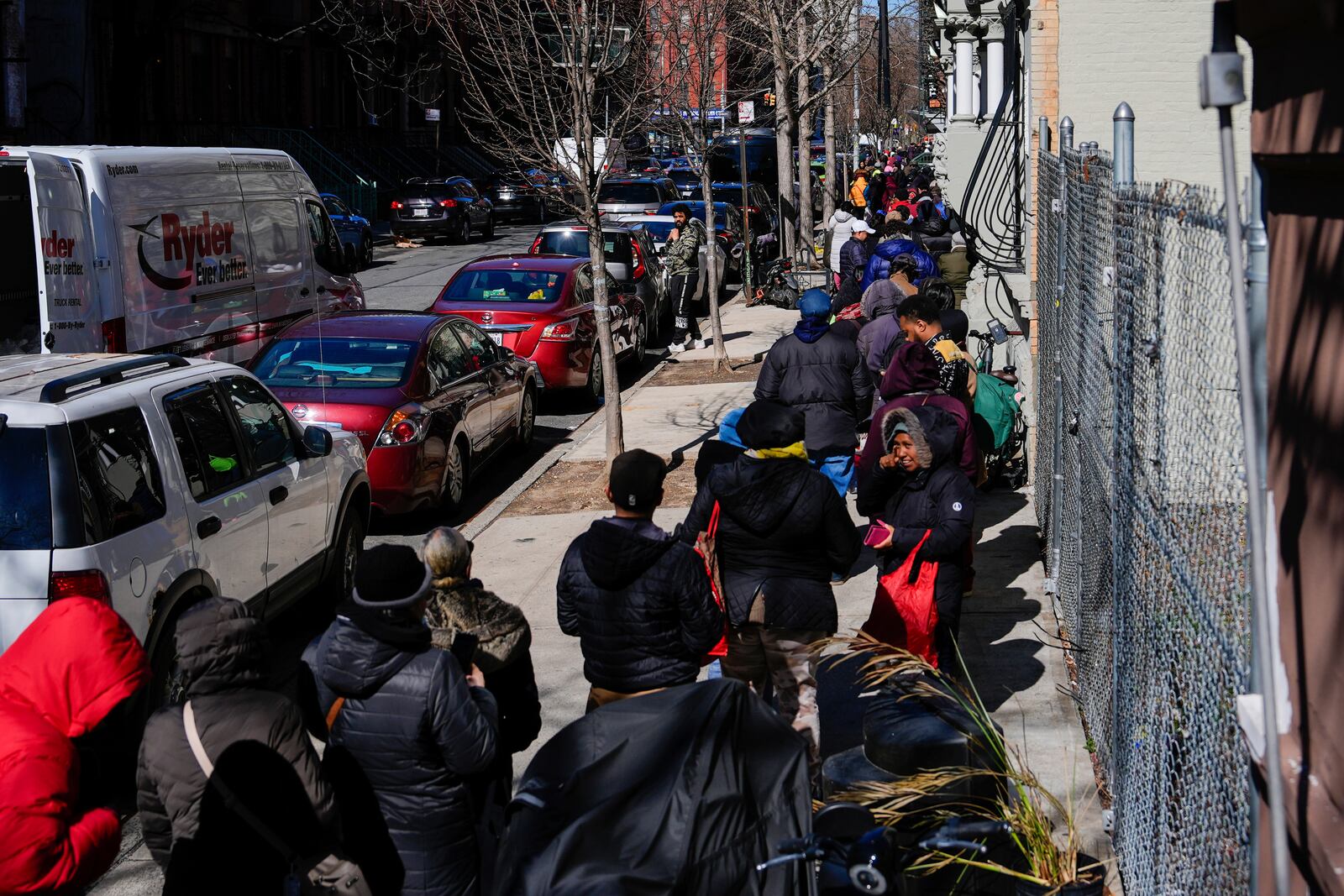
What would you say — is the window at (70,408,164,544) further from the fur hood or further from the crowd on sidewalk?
the fur hood

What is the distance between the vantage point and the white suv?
604 centimetres

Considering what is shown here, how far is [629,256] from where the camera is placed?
65.6ft

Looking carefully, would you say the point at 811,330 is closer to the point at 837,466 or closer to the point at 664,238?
the point at 837,466

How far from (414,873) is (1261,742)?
2719 millimetres

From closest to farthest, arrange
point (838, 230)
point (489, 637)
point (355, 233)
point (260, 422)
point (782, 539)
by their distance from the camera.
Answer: point (489, 637), point (782, 539), point (260, 422), point (838, 230), point (355, 233)

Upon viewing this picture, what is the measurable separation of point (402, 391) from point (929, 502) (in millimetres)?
5630

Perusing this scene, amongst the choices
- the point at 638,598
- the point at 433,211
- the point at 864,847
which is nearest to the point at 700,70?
the point at 638,598

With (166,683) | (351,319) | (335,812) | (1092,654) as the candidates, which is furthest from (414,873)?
(351,319)

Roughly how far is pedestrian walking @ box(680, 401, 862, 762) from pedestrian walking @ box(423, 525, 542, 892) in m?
0.97

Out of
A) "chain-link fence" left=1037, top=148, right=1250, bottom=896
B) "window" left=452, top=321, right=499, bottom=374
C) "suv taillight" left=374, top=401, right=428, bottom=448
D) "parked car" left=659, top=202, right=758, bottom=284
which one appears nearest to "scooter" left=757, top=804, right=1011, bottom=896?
"chain-link fence" left=1037, top=148, right=1250, bottom=896

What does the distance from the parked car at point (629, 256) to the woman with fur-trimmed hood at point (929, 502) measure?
42.3 feet

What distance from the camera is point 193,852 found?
3.91 metres

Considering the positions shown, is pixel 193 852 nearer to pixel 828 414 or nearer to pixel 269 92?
pixel 828 414

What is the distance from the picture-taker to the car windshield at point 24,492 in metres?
6.03
